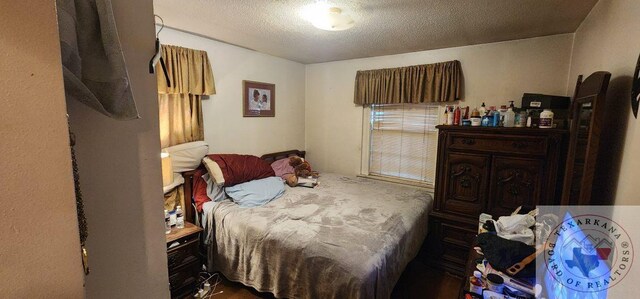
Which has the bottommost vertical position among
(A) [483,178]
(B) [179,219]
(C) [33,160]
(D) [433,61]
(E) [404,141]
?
(B) [179,219]

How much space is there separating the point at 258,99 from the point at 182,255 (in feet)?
6.54

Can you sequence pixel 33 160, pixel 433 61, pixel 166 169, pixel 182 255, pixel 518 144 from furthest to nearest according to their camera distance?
pixel 433 61 < pixel 518 144 < pixel 182 255 < pixel 166 169 < pixel 33 160

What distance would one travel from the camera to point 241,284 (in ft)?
7.75

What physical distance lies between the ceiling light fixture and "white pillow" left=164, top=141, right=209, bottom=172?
164cm

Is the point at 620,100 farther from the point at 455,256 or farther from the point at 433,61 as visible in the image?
the point at 433,61

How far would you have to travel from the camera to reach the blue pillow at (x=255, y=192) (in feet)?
8.27

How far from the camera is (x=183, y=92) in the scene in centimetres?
260

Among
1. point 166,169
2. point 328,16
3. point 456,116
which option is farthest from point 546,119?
point 166,169

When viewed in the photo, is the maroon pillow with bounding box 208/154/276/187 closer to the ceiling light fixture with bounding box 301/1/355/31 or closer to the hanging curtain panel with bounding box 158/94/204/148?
the hanging curtain panel with bounding box 158/94/204/148

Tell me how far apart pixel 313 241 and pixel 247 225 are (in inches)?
23.6

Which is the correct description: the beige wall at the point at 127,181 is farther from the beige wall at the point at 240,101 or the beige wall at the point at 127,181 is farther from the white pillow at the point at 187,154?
the beige wall at the point at 240,101

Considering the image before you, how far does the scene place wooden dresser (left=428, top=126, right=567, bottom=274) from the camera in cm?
224

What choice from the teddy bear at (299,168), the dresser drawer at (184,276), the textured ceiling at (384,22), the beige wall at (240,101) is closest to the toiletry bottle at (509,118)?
the textured ceiling at (384,22)

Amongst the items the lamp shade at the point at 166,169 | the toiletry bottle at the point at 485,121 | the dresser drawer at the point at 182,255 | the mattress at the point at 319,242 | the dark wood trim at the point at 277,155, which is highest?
the toiletry bottle at the point at 485,121
